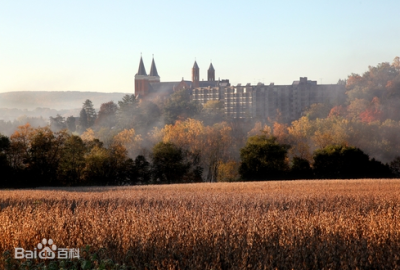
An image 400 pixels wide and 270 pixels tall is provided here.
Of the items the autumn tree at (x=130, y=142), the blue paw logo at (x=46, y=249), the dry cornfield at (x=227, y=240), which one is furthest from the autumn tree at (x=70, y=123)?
the blue paw logo at (x=46, y=249)

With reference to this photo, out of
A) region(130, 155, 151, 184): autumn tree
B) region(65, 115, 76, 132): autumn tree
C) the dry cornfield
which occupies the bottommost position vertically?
region(130, 155, 151, 184): autumn tree

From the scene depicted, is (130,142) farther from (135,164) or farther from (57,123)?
(135,164)

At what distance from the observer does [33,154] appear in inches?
1817

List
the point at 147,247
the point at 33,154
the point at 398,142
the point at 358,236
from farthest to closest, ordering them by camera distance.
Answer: the point at 398,142
the point at 33,154
the point at 358,236
the point at 147,247

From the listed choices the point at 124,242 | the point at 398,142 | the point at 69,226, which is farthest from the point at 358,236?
the point at 398,142

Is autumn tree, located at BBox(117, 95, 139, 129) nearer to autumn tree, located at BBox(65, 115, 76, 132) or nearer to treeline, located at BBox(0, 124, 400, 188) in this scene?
autumn tree, located at BBox(65, 115, 76, 132)

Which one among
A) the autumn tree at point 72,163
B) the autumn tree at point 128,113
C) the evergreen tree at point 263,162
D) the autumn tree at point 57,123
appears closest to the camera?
the autumn tree at point 72,163

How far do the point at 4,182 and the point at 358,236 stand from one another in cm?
3802

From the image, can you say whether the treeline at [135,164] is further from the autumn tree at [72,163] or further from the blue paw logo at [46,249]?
the blue paw logo at [46,249]

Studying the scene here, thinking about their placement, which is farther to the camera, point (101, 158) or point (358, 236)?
point (101, 158)

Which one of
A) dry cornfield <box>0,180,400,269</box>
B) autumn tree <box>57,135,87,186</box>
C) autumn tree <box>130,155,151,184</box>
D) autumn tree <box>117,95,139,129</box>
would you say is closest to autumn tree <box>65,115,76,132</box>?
autumn tree <box>117,95,139,129</box>

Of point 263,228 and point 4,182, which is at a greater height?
point 263,228

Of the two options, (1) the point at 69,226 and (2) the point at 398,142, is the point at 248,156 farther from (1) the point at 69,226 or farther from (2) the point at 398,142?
(2) the point at 398,142

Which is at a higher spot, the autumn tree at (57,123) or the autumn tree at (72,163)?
the autumn tree at (57,123)
